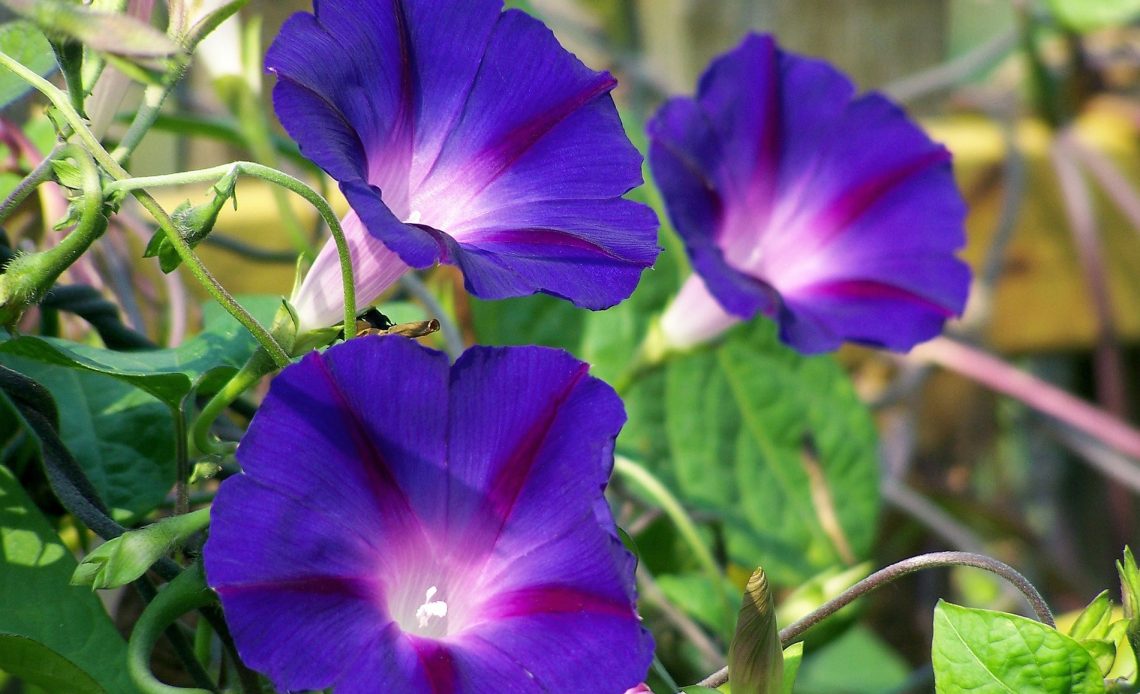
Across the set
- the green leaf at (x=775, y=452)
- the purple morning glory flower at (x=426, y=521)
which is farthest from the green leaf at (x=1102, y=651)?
the green leaf at (x=775, y=452)

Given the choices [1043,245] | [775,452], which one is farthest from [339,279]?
[1043,245]

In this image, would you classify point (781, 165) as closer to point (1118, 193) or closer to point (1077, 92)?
point (1118, 193)

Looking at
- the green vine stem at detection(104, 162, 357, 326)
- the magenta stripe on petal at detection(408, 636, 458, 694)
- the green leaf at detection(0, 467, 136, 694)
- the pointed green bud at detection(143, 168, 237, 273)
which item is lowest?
the green leaf at detection(0, 467, 136, 694)

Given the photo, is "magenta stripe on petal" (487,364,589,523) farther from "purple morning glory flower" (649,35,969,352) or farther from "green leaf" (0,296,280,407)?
"purple morning glory flower" (649,35,969,352)

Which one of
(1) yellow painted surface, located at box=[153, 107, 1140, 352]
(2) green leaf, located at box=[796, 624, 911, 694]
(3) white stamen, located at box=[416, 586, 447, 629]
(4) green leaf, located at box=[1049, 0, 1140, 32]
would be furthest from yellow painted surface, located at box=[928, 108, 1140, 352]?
(3) white stamen, located at box=[416, 586, 447, 629]

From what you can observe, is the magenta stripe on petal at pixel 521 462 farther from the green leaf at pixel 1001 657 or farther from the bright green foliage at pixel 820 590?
the bright green foliage at pixel 820 590

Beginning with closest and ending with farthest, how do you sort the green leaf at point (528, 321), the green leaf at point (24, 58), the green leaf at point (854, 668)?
the green leaf at point (24, 58) < the green leaf at point (528, 321) < the green leaf at point (854, 668)

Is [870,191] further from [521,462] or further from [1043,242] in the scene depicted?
[1043,242]
